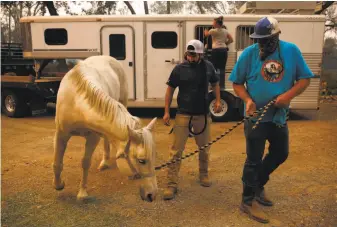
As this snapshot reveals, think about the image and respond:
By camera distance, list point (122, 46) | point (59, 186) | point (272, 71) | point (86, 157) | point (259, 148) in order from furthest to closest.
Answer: point (122, 46) < point (59, 186) < point (86, 157) < point (259, 148) < point (272, 71)

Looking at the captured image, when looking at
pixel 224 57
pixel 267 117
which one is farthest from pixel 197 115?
pixel 224 57

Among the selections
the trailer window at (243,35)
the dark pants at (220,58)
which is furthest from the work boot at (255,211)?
the trailer window at (243,35)

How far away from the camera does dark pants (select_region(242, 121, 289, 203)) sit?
10.5 feet

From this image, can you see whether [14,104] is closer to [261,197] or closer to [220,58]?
[220,58]

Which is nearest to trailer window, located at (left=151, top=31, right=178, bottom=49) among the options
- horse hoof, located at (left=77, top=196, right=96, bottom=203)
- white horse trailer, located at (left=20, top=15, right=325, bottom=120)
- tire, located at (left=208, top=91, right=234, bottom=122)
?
white horse trailer, located at (left=20, top=15, right=325, bottom=120)

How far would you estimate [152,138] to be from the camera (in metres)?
2.80

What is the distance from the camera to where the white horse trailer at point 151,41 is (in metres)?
8.15

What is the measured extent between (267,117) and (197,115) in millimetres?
1025

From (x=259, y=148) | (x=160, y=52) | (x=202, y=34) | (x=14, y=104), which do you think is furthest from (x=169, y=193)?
(x=14, y=104)

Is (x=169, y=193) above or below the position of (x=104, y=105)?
below

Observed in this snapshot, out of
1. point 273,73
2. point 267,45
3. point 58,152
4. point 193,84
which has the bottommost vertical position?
point 58,152

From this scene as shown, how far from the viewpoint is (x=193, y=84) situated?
389 cm

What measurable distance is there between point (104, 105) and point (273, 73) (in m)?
1.68

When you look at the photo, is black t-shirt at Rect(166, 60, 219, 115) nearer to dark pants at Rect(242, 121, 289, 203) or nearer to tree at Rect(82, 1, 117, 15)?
dark pants at Rect(242, 121, 289, 203)
